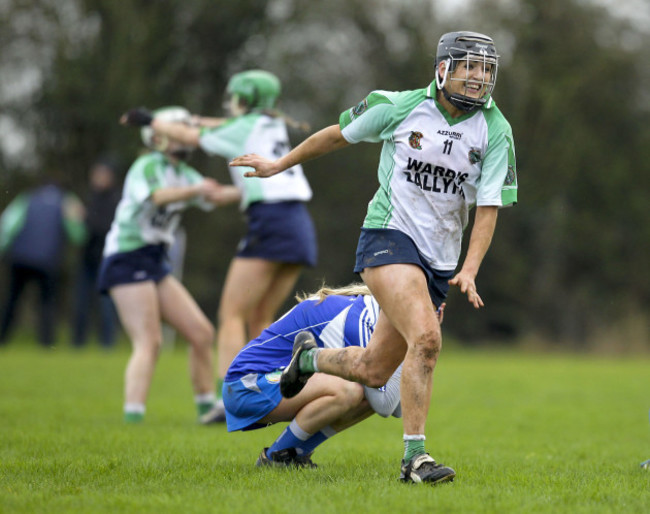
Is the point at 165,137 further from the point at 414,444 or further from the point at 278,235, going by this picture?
the point at 414,444

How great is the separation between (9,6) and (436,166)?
17.2 meters

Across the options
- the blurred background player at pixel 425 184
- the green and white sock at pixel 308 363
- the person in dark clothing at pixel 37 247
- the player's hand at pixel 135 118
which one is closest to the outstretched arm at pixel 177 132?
the player's hand at pixel 135 118

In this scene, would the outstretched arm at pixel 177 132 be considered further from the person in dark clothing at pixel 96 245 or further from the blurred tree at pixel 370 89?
the blurred tree at pixel 370 89

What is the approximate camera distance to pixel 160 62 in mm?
20672

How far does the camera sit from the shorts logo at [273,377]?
5242mm

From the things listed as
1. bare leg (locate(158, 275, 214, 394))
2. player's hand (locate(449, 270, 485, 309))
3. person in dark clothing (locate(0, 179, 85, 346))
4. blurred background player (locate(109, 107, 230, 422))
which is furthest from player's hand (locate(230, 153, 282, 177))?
person in dark clothing (locate(0, 179, 85, 346))

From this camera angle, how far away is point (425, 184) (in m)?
4.92

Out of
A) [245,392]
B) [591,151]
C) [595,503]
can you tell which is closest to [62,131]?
[591,151]

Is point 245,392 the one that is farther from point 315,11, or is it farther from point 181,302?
point 315,11

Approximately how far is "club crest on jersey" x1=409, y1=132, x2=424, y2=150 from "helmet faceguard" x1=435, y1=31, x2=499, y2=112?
0.76 ft

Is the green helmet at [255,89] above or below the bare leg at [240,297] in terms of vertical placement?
above

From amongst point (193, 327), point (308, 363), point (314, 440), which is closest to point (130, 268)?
point (193, 327)

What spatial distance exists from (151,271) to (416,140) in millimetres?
3672

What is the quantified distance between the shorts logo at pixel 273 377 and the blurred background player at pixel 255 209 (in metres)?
2.57
